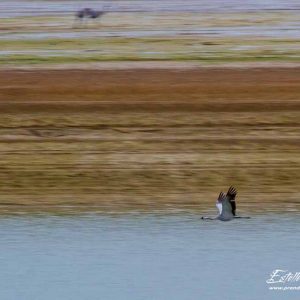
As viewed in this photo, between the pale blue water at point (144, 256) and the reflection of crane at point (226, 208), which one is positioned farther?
the reflection of crane at point (226, 208)

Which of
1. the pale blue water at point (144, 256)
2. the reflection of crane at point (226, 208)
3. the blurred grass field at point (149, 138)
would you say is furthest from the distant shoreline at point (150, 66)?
the reflection of crane at point (226, 208)

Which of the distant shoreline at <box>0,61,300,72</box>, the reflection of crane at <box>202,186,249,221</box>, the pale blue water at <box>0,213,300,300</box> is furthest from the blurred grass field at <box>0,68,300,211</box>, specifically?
the reflection of crane at <box>202,186,249,221</box>

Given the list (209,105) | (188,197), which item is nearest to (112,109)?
(209,105)

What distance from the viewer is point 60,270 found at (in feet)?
33.9

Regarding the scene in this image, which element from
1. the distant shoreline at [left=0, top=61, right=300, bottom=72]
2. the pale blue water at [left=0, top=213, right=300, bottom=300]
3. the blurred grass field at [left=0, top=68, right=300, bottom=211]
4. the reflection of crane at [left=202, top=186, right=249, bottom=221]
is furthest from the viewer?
the distant shoreline at [left=0, top=61, right=300, bottom=72]

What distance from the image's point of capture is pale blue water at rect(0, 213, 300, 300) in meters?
9.77

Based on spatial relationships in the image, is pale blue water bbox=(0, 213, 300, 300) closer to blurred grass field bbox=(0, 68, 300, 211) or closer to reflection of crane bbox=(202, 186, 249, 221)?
reflection of crane bbox=(202, 186, 249, 221)

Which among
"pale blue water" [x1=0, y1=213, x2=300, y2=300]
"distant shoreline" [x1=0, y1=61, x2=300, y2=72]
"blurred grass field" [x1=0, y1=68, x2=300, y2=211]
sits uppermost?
"distant shoreline" [x1=0, y1=61, x2=300, y2=72]

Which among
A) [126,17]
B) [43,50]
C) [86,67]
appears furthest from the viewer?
[126,17]

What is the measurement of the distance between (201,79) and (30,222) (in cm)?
659

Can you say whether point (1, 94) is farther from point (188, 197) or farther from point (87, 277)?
point (87, 277)

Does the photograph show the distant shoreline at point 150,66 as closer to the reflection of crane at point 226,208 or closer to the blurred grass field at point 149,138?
the blurred grass field at point 149,138

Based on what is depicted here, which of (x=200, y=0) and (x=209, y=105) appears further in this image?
(x=200, y=0)

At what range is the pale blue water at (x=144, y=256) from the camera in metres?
9.77
